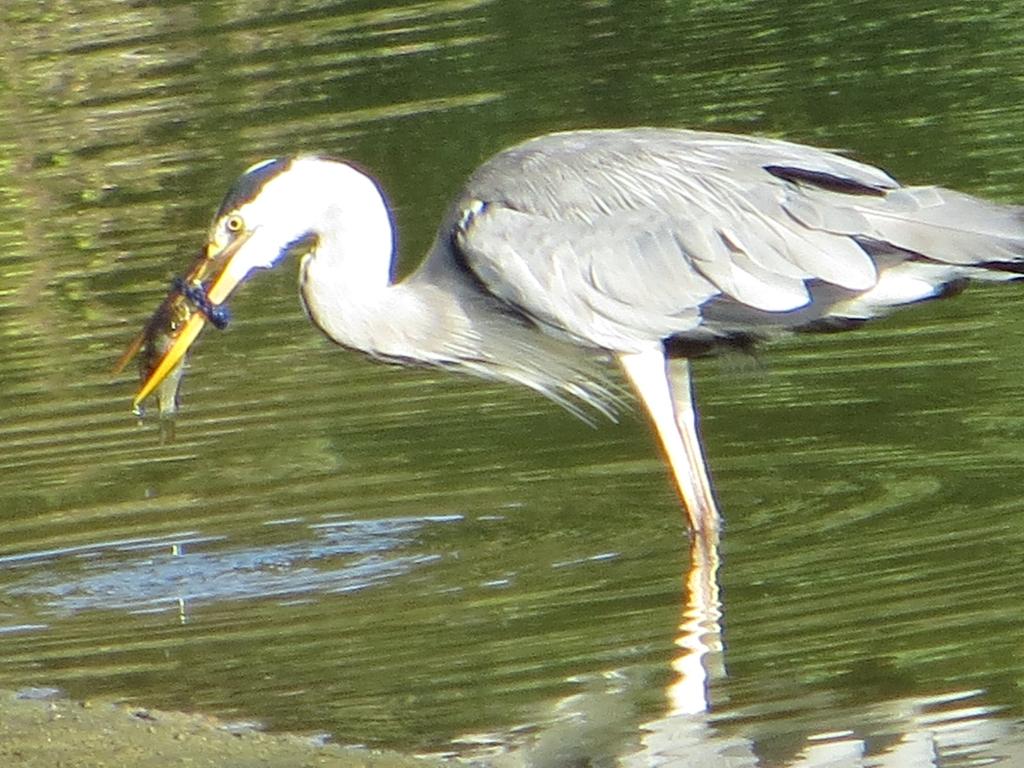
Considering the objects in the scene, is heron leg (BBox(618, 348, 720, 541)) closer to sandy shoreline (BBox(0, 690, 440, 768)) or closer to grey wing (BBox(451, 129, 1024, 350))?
grey wing (BBox(451, 129, 1024, 350))

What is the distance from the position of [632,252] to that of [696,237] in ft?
0.71

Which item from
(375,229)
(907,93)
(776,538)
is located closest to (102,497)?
(375,229)

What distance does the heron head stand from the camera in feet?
25.3

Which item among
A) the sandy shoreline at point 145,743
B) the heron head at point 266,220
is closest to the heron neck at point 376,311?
the heron head at point 266,220

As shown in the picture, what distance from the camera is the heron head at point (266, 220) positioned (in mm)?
7715

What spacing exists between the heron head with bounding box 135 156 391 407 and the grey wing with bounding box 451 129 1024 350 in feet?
1.43

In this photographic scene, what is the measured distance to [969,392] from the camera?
922 centimetres

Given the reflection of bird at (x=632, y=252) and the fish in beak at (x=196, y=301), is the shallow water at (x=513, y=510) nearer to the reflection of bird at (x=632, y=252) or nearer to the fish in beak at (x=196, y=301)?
the reflection of bird at (x=632, y=252)

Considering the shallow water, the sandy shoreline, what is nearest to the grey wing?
the shallow water

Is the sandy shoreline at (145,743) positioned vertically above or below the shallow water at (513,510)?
above

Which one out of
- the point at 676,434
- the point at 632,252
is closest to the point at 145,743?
the point at 676,434

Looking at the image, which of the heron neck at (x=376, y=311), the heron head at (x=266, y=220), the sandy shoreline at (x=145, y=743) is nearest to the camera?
the sandy shoreline at (x=145, y=743)

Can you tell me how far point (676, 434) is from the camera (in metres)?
7.97

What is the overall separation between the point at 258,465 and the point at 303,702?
290cm
